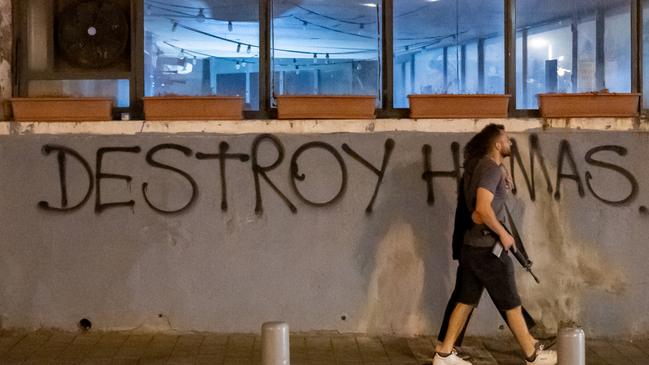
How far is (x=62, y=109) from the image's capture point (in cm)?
827

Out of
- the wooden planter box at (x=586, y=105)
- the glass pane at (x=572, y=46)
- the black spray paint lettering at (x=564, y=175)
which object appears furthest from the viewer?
the glass pane at (x=572, y=46)

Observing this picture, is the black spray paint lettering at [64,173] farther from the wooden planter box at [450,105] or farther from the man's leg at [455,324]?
the man's leg at [455,324]

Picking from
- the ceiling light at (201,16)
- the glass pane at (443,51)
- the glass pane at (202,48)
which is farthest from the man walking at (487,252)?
the ceiling light at (201,16)

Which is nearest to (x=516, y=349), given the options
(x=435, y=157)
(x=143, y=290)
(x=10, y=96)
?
(x=435, y=157)

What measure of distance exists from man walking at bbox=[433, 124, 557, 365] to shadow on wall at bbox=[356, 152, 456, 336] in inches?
41.5

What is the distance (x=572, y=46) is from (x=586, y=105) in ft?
2.08

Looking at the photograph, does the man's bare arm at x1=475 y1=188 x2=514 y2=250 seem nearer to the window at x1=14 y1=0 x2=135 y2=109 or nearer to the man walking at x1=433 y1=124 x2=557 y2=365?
the man walking at x1=433 y1=124 x2=557 y2=365

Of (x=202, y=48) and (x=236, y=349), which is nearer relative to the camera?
(x=236, y=349)

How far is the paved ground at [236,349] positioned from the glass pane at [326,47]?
84.4 inches

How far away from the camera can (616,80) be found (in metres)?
8.70

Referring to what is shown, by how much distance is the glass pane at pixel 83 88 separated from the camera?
8539mm

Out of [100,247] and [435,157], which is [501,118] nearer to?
[435,157]

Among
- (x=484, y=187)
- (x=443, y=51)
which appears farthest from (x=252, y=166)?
(x=484, y=187)

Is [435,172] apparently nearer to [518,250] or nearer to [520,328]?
[518,250]
